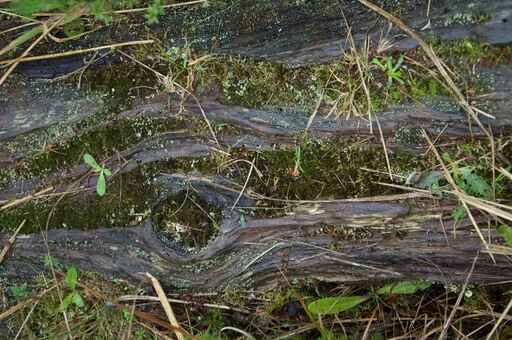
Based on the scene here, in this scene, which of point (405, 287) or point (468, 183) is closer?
point (468, 183)

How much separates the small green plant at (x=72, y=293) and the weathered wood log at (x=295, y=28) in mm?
1017

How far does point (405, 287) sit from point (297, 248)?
59 centimetres

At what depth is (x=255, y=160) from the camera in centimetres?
255

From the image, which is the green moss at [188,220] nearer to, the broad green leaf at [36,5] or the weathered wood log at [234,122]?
the weathered wood log at [234,122]

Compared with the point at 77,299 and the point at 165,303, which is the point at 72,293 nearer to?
the point at 77,299

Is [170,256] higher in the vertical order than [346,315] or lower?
higher

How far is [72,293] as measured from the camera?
9.36 ft

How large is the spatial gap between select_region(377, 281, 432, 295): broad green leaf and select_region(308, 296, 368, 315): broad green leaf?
0.13m

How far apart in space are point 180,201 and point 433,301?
1.45 meters

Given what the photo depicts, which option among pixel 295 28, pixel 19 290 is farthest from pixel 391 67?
pixel 19 290

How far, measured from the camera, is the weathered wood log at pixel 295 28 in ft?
7.51

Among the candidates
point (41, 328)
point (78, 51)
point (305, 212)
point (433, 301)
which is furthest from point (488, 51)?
A: point (41, 328)

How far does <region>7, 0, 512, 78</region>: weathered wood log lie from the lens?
2.29 m

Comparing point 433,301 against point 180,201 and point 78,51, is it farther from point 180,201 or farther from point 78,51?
point 78,51
